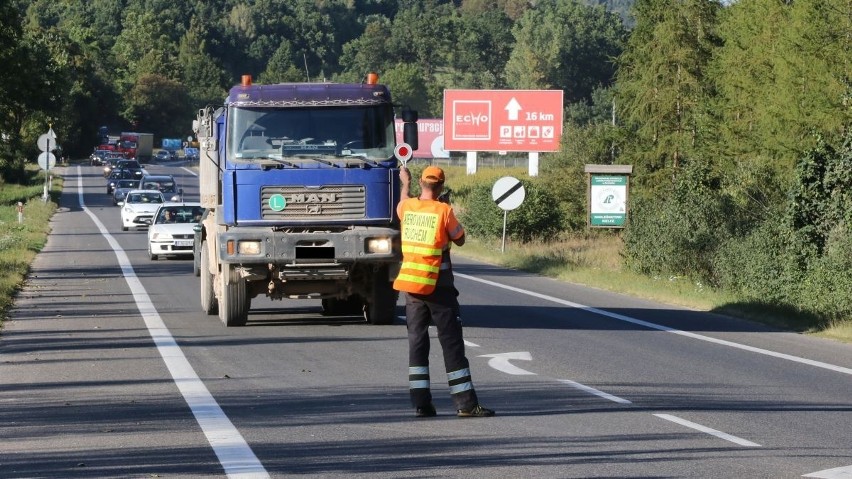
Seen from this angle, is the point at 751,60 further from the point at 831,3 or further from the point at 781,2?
the point at 831,3

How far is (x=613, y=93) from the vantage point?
57.8 meters

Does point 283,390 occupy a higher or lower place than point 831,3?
lower

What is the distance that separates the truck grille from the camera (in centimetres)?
1730

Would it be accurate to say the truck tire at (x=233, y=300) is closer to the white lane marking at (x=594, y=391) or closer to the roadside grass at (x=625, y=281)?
the white lane marking at (x=594, y=391)

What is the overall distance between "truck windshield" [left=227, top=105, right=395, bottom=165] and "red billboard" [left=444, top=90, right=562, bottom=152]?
57.5 meters

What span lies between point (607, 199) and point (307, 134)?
18.1 m

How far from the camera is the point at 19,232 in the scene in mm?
43531

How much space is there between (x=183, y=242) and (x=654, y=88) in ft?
89.2

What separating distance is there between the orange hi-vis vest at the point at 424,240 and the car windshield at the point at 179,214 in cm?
2330

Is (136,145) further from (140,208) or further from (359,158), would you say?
(359,158)

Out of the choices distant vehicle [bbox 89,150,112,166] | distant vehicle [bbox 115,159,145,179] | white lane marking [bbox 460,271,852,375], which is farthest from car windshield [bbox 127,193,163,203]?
distant vehicle [bbox 89,150,112,166]

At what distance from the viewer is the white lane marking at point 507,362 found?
13672 mm

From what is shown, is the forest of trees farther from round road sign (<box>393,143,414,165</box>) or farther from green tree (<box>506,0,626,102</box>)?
green tree (<box>506,0,626,102</box>)

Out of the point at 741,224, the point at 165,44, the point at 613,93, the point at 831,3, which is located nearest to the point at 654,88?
the point at 613,93
